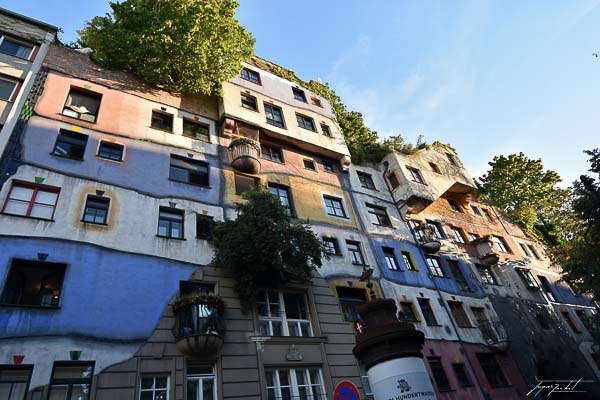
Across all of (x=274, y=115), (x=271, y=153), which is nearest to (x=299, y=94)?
(x=274, y=115)

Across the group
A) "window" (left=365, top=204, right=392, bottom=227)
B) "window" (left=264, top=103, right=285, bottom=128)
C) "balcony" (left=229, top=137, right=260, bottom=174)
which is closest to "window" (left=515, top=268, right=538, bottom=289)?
"window" (left=365, top=204, right=392, bottom=227)

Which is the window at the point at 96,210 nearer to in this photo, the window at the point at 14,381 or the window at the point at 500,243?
the window at the point at 14,381

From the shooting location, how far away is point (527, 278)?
26922 mm

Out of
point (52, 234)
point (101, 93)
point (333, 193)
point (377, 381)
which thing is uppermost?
point (101, 93)

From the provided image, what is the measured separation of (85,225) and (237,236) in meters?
4.87

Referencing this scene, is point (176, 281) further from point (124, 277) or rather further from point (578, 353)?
point (578, 353)

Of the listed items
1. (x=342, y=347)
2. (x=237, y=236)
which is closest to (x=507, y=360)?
(x=342, y=347)

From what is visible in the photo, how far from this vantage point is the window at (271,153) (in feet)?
65.2

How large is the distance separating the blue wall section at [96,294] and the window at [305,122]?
13.3 m

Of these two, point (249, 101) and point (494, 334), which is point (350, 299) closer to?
A: point (494, 334)

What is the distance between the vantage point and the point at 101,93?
1581cm

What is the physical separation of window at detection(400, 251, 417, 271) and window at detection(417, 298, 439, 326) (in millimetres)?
1834

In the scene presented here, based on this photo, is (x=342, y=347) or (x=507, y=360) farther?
(x=507, y=360)

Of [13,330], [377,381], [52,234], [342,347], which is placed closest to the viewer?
[377,381]
